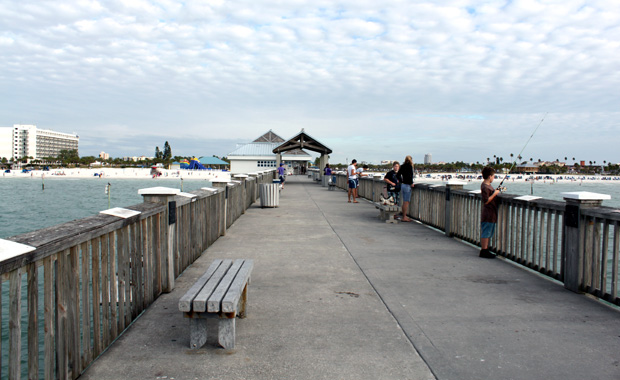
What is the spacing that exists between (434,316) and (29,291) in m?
3.76

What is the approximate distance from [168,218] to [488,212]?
5214mm

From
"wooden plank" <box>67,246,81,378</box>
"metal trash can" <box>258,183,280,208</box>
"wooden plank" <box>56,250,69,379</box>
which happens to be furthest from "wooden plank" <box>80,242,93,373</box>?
"metal trash can" <box>258,183,280,208</box>

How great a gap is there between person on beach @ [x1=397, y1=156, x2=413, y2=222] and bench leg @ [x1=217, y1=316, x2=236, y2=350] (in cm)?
896

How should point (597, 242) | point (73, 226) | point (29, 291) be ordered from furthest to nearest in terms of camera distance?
point (597, 242) → point (73, 226) → point (29, 291)

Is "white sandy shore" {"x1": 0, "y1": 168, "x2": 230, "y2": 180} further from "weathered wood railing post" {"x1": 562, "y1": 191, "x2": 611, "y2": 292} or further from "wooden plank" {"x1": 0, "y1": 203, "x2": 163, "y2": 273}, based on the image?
"wooden plank" {"x1": 0, "y1": 203, "x2": 163, "y2": 273}

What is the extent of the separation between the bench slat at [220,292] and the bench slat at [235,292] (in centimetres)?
4

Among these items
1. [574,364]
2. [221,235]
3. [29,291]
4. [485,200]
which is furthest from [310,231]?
[29,291]

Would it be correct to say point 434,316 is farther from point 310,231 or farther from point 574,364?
point 310,231

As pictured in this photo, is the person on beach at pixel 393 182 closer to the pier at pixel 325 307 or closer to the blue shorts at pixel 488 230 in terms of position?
the pier at pixel 325 307

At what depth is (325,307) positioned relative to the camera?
5.23 metres

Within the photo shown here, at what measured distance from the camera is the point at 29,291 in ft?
9.34

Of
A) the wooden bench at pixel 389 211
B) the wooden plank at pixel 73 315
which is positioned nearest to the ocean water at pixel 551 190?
the wooden bench at pixel 389 211

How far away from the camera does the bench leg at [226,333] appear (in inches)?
156

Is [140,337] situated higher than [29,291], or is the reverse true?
[29,291]
